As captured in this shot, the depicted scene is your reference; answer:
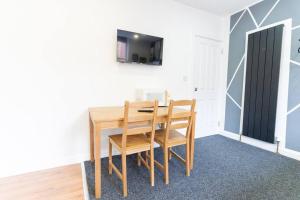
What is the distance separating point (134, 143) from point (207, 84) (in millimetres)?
2382

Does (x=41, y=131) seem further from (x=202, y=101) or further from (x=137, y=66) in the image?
(x=202, y=101)

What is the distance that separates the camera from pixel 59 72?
218 centimetres

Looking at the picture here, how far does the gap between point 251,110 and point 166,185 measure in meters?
2.27

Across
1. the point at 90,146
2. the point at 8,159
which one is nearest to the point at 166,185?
the point at 90,146

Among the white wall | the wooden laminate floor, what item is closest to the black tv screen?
the white wall

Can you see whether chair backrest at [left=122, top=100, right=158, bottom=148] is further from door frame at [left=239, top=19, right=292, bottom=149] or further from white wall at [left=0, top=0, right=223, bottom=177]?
door frame at [left=239, top=19, right=292, bottom=149]

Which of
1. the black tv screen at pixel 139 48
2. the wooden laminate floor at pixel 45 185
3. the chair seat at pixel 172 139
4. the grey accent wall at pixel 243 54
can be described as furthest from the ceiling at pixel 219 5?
the wooden laminate floor at pixel 45 185

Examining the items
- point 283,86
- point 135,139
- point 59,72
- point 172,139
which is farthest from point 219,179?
point 59,72

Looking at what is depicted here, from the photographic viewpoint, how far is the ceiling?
300cm

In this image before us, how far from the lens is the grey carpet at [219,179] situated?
1.73m

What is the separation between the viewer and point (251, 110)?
3.13m

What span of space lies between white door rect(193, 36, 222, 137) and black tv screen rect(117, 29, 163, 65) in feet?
3.17

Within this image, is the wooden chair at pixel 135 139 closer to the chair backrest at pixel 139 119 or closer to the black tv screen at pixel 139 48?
the chair backrest at pixel 139 119

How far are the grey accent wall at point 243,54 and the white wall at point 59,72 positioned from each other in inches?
66.3
